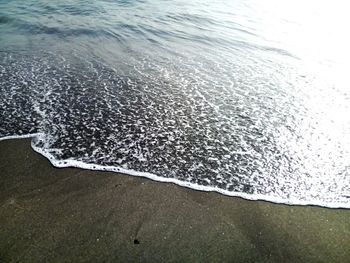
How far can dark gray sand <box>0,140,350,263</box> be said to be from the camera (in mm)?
2986

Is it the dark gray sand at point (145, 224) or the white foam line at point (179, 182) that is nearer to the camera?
the dark gray sand at point (145, 224)

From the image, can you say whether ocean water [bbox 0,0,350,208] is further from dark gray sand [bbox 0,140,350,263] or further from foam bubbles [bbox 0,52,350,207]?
dark gray sand [bbox 0,140,350,263]

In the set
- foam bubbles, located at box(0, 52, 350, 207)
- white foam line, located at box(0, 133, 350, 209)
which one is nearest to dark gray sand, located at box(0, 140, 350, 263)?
white foam line, located at box(0, 133, 350, 209)

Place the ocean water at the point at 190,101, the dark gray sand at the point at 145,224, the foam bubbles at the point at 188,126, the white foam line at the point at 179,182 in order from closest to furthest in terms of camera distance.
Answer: the dark gray sand at the point at 145,224
the white foam line at the point at 179,182
the foam bubbles at the point at 188,126
the ocean water at the point at 190,101

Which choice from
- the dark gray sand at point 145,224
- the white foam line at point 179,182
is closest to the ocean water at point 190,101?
the white foam line at point 179,182

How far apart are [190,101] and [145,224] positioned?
10.4ft

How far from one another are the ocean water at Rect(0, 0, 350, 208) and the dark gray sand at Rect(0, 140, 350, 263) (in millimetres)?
274

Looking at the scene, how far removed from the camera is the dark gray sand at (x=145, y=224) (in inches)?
118

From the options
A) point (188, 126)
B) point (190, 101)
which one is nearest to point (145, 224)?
point (188, 126)

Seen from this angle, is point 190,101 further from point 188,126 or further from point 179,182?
point 179,182

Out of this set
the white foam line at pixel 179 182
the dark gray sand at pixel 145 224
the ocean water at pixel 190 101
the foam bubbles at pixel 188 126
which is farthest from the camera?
the ocean water at pixel 190 101

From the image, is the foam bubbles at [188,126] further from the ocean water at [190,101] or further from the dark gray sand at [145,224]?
the dark gray sand at [145,224]

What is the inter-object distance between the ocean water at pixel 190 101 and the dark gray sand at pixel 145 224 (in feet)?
0.90

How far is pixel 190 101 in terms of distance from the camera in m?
5.88
